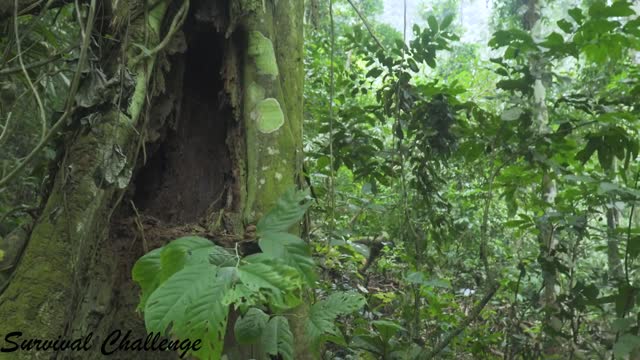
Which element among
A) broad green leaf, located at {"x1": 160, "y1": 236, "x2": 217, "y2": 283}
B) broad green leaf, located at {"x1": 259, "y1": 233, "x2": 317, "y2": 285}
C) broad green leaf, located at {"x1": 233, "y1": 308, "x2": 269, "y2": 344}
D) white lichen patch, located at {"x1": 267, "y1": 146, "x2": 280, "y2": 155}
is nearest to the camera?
broad green leaf, located at {"x1": 160, "y1": 236, "x2": 217, "y2": 283}

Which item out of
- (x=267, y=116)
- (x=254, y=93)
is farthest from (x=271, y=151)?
(x=254, y=93)

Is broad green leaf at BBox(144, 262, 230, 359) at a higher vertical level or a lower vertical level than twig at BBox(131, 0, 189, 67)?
lower

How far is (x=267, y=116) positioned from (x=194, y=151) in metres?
0.37

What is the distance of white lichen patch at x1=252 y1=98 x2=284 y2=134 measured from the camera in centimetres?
198

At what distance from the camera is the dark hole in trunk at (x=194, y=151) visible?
2.03m

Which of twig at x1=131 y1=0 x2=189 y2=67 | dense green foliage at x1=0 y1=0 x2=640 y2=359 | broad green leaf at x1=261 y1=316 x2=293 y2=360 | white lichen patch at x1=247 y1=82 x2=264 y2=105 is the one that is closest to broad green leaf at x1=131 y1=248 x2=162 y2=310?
dense green foliage at x1=0 y1=0 x2=640 y2=359

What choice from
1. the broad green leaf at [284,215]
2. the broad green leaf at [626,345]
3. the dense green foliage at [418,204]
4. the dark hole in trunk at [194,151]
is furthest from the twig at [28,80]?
the broad green leaf at [626,345]

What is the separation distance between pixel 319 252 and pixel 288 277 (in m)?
1.68

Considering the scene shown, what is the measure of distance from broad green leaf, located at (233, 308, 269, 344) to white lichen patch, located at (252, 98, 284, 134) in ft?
2.77

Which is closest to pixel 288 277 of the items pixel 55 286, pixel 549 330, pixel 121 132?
pixel 55 286

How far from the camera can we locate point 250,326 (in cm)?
128

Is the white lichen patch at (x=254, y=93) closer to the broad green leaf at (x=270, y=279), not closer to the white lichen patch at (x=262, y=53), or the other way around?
the white lichen patch at (x=262, y=53)

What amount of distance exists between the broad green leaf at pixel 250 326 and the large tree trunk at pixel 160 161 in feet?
1.27

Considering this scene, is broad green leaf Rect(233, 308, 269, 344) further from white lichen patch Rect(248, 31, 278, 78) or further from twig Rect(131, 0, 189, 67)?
white lichen patch Rect(248, 31, 278, 78)
